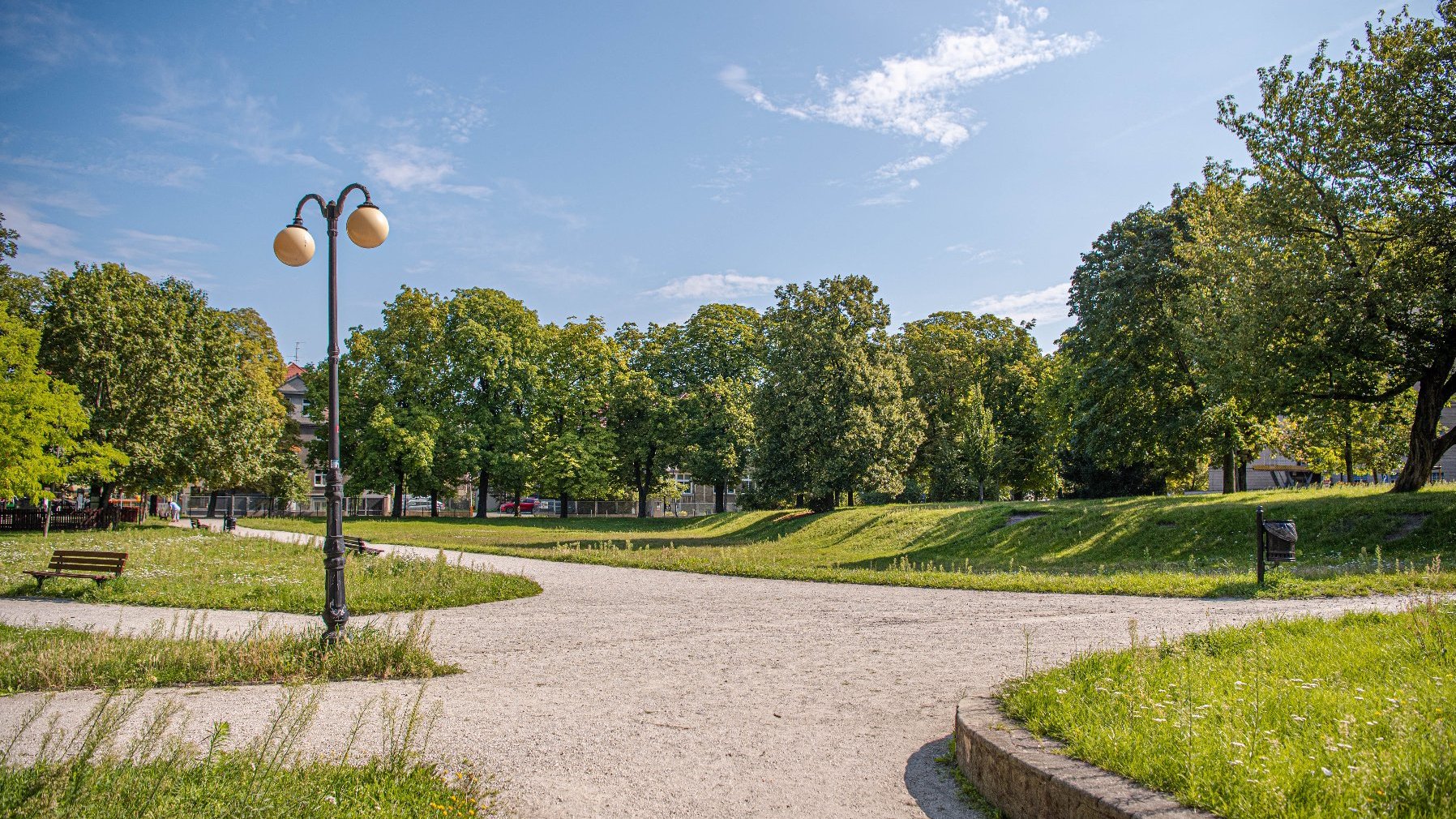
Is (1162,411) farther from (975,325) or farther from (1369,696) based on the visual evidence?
(1369,696)

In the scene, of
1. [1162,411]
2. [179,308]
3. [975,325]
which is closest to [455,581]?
[1162,411]

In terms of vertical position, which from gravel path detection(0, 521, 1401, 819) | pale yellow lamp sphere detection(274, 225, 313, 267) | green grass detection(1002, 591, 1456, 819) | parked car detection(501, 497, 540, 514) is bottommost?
parked car detection(501, 497, 540, 514)

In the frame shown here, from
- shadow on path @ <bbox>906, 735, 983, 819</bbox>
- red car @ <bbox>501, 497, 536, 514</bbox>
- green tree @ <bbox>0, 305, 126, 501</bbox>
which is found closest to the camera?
shadow on path @ <bbox>906, 735, 983, 819</bbox>

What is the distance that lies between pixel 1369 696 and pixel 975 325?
45.6 m

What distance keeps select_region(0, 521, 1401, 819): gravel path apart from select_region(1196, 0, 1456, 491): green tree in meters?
11.3

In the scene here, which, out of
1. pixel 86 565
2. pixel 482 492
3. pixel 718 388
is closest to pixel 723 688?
pixel 86 565

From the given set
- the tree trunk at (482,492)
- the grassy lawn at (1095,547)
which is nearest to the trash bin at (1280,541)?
the grassy lawn at (1095,547)

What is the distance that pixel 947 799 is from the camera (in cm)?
486

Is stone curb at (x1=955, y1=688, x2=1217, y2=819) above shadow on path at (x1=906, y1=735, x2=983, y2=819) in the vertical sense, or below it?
above

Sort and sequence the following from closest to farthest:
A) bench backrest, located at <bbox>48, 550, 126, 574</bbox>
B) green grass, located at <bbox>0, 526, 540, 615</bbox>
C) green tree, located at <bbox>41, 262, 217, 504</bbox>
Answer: green grass, located at <bbox>0, 526, 540, 615</bbox>
bench backrest, located at <bbox>48, 550, 126, 574</bbox>
green tree, located at <bbox>41, 262, 217, 504</bbox>

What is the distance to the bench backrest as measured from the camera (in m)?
14.6

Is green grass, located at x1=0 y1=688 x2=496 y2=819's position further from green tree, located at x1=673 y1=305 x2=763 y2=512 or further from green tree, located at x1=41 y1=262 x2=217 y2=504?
green tree, located at x1=673 y1=305 x2=763 y2=512

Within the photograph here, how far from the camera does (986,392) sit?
4631 centimetres

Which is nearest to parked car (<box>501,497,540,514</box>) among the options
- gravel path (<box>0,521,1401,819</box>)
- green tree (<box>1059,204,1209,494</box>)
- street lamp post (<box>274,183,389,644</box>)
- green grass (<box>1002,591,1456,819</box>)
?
green tree (<box>1059,204,1209,494</box>)
